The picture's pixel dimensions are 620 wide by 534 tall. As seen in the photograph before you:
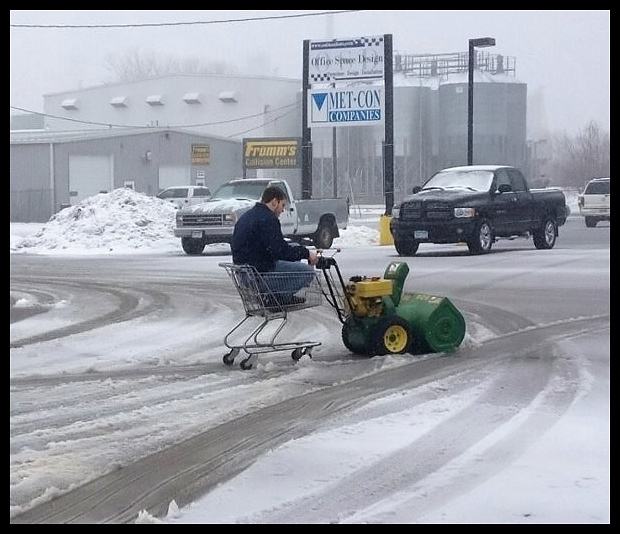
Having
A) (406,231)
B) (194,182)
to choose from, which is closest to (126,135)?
(194,182)

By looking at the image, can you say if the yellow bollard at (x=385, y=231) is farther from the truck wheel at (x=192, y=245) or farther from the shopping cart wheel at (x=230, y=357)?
the shopping cart wheel at (x=230, y=357)

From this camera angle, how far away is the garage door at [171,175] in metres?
2.90

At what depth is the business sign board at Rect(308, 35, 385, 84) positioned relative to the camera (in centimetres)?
293

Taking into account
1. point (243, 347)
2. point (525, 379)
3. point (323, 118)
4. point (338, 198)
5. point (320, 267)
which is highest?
point (323, 118)

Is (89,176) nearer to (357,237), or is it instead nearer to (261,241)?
(261,241)

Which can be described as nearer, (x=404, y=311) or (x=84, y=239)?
(x=84, y=239)

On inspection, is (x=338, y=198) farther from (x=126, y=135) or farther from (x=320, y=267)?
(x=126, y=135)

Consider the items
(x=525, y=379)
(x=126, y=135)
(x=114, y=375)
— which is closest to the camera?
(x=126, y=135)

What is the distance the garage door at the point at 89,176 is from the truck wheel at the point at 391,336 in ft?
4.13

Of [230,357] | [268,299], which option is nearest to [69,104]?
[268,299]

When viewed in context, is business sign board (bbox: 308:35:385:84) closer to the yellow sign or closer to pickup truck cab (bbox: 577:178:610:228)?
the yellow sign

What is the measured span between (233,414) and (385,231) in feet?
3.85

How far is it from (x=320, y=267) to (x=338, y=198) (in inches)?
8.6

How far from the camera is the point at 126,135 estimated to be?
286 cm
